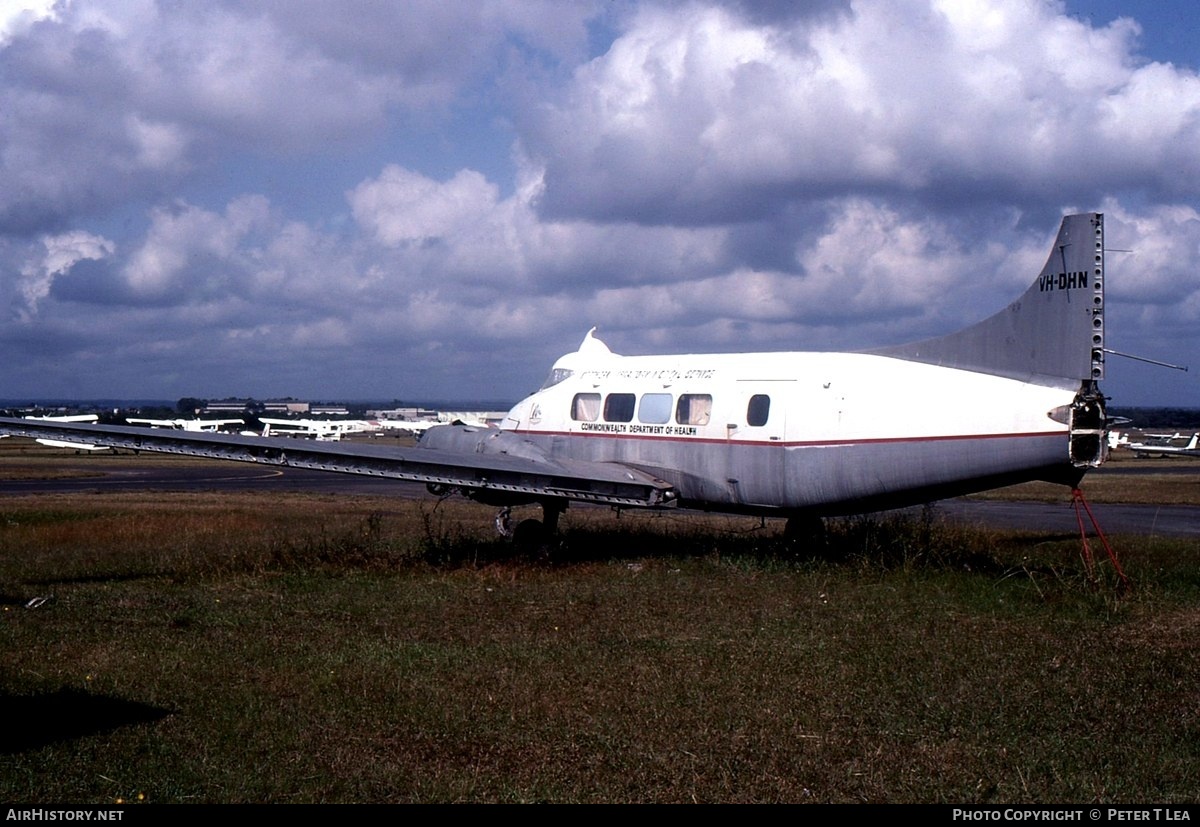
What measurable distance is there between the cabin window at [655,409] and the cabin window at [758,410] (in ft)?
5.22

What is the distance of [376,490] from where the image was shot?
41.3 metres

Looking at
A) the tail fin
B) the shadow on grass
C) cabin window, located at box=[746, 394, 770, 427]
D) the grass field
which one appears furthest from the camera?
cabin window, located at box=[746, 394, 770, 427]

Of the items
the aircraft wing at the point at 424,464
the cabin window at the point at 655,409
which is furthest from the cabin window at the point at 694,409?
the aircraft wing at the point at 424,464

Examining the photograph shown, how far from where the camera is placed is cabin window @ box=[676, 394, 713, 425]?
16.4 meters

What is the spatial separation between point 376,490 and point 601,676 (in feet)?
108

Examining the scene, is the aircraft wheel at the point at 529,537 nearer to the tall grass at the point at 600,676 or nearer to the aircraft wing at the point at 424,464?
the aircraft wing at the point at 424,464

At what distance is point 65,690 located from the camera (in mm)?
8617

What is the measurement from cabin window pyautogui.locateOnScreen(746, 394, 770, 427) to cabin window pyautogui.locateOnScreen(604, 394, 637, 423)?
2.43m

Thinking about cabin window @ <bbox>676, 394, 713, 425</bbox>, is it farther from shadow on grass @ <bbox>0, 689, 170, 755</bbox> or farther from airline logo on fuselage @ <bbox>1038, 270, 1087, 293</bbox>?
shadow on grass @ <bbox>0, 689, 170, 755</bbox>

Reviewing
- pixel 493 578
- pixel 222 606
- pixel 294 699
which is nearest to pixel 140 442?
pixel 222 606

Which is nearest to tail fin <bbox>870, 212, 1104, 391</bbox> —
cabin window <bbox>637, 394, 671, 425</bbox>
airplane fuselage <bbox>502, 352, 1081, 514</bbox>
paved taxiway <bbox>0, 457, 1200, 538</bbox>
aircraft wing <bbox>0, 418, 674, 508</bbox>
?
airplane fuselage <bbox>502, 352, 1081, 514</bbox>

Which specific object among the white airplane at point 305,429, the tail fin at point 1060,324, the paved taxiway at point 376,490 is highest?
the tail fin at point 1060,324

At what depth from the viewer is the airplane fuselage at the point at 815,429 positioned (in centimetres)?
1363
